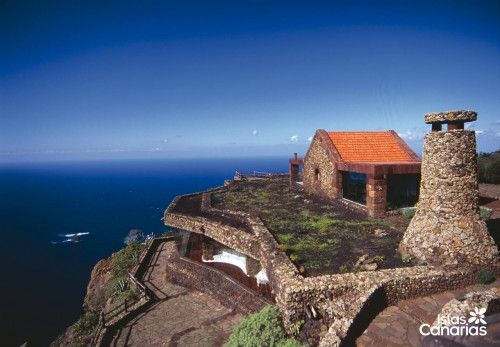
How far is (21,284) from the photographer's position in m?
44.0

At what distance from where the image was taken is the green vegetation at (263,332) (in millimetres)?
8625

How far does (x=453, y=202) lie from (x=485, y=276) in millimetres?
2551

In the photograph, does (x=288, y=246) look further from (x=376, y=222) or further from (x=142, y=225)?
(x=142, y=225)

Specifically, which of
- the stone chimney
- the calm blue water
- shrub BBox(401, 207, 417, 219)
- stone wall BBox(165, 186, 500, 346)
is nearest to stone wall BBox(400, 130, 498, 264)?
the stone chimney

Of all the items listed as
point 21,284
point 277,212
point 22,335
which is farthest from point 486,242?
point 21,284

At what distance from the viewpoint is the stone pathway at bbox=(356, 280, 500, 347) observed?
7219mm

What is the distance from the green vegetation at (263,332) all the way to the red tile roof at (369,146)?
1340cm

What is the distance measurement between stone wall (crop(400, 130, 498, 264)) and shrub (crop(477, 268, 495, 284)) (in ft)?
1.07

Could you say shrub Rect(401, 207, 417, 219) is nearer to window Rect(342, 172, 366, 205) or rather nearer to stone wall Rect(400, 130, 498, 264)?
window Rect(342, 172, 366, 205)

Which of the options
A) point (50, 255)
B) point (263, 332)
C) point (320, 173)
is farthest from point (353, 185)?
point (50, 255)

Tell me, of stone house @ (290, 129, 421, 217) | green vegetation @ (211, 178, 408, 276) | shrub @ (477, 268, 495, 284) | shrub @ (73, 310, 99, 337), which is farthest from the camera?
shrub @ (73, 310, 99, 337)

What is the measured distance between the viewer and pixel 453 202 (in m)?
10.0

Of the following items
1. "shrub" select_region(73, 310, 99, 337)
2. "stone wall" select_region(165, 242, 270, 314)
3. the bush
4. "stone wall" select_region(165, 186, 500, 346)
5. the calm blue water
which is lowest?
the calm blue water

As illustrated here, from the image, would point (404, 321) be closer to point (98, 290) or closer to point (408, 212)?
point (408, 212)
